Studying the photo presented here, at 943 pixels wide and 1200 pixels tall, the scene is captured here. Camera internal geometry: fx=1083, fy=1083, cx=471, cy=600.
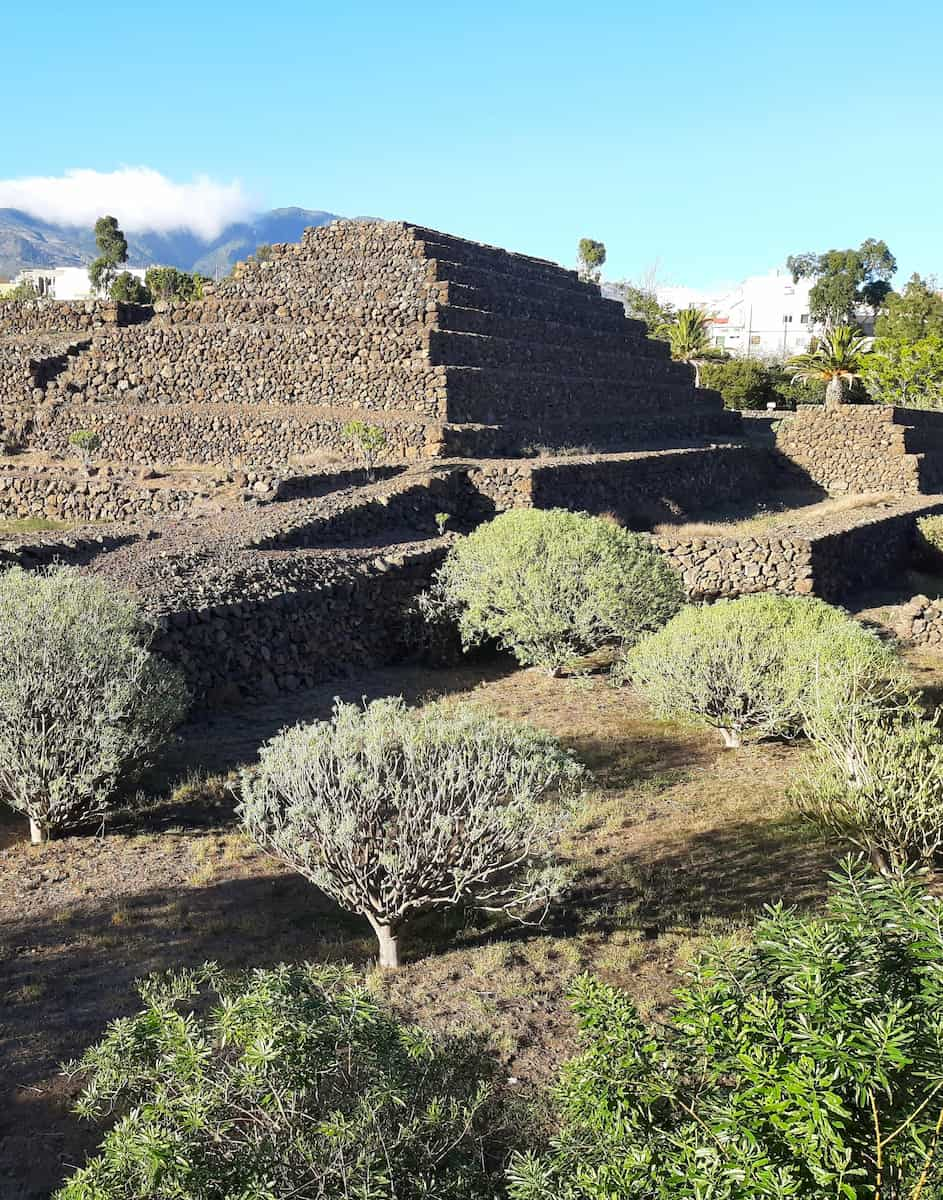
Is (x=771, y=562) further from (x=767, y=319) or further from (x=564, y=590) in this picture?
(x=767, y=319)

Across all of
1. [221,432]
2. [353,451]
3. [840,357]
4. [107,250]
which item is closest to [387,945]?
[353,451]

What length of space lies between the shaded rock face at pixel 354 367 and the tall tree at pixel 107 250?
43.8 m

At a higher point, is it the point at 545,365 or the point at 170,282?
the point at 170,282

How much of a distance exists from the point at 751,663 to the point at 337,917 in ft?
14.8

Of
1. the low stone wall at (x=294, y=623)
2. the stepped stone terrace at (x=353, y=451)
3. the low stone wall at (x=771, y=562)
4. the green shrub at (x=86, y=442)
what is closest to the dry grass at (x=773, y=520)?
the stepped stone terrace at (x=353, y=451)

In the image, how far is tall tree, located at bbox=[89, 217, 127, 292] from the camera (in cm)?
6925

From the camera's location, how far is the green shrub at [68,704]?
23.4 feet

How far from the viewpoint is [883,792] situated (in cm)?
665

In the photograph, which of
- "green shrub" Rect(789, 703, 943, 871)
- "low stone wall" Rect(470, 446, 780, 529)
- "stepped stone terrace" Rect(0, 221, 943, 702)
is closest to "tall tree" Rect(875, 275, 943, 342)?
"stepped stone terrace" Rect(0, 221, 943, 702)

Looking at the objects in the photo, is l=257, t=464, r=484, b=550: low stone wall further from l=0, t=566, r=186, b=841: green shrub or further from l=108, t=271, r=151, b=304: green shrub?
l=108, t=271, r=151, b=304: green shrub

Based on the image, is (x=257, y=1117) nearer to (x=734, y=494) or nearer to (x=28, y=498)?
(x=28, y=498)

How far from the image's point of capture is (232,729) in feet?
31.9

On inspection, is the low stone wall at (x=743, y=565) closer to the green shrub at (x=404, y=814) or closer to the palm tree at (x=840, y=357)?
the green shrub at (x=404, y=814)

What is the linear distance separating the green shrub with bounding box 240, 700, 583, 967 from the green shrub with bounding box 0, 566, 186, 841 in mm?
1619
